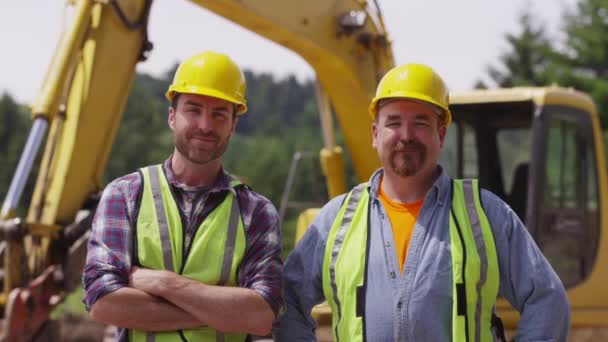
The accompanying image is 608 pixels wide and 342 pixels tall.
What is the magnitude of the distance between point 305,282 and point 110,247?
717 millimetres

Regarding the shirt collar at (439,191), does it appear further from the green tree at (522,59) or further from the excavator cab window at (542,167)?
the green tree at (522,59)

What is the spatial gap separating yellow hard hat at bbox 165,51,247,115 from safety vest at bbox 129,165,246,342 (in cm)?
40

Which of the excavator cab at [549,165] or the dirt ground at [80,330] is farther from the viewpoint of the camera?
the dirt ground at [80,330]

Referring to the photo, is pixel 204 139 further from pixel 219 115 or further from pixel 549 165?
pixel 549 165

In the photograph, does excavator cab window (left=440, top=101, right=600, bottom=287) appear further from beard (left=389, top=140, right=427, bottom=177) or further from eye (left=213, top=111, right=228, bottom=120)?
eye (left=213, top=111, right=228, bottom=120)

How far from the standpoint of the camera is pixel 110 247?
3.20 metres

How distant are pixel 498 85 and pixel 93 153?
145ft

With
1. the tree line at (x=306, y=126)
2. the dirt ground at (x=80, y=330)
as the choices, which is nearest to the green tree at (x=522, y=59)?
the tree line at (x=306, y=126)

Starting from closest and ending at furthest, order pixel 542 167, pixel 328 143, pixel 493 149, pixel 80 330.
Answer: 1. pixel 542 167
2. pixel 493 149
3. pixel 328 143
4. pixel 80 330

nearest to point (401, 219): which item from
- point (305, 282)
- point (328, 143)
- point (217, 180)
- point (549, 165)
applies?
point (305, 282)

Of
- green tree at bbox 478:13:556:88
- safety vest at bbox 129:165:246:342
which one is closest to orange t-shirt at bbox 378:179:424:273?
safety vest at bbox 129:165:246:342

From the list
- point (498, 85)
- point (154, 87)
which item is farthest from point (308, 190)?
point (154, 87)

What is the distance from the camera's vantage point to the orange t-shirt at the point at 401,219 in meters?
3.26

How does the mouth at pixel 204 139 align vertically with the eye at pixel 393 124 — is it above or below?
below
